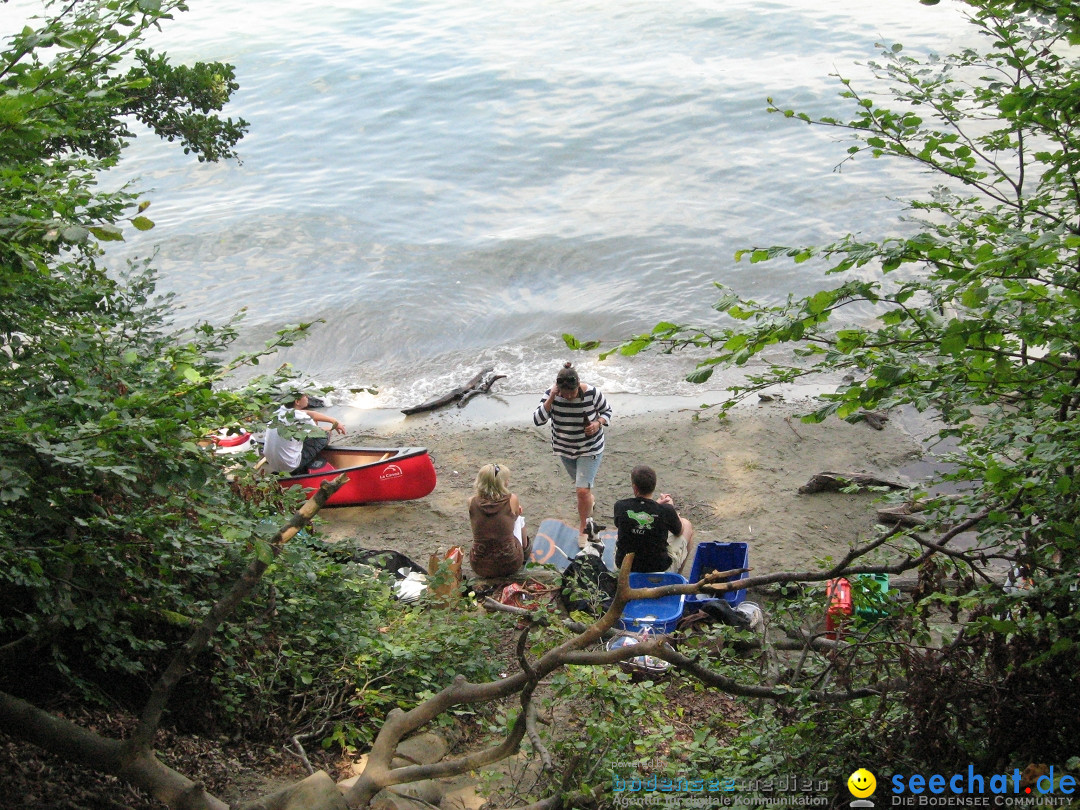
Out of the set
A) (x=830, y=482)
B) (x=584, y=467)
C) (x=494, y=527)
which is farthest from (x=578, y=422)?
(x=830, y=482)

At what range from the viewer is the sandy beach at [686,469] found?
835 centimetres

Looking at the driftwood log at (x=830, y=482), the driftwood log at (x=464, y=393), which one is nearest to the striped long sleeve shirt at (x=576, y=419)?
the driftwood log at (x=830, y=482)

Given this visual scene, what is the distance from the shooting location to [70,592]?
3.51m

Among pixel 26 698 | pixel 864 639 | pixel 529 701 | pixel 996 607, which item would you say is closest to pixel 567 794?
pixel 529 701

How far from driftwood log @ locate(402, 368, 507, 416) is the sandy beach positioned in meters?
0.18

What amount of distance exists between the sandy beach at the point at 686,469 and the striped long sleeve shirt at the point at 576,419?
0.94m

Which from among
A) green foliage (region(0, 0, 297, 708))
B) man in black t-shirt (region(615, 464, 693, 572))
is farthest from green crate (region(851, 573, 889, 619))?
man in black t-shirt (region(615, 464, 693, 572))

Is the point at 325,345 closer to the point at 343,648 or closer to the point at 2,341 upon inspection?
the point at 343,648

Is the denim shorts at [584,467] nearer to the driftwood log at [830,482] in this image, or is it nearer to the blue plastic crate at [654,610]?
the blue plastic crate at [654,610]

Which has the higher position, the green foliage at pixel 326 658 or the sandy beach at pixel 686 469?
the green foliage at pixel 326 658

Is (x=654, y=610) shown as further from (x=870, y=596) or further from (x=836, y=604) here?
(x=870, y=596)

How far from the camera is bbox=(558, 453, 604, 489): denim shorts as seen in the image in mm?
Result: 8312

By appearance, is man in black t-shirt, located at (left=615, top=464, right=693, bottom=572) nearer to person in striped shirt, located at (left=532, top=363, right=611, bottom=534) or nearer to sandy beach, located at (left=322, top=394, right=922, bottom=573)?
sandy beach, located at (left=322, top=394, right=922, bottom=573)

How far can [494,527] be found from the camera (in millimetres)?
7316
